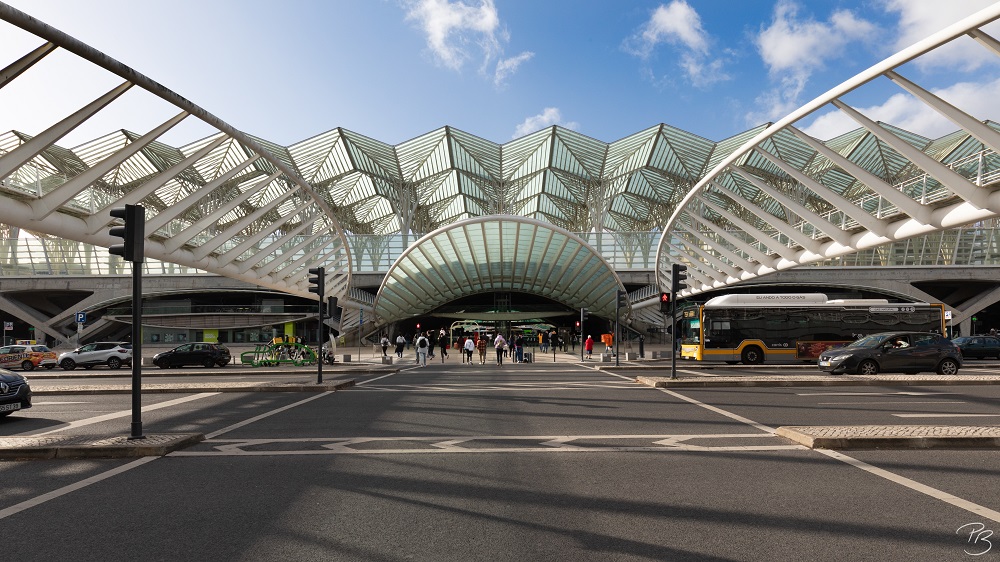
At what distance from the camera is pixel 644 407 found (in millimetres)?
12820

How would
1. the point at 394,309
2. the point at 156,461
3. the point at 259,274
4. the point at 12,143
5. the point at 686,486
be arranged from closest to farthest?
the point at 686,486 < the point at 156,461 < the point at 259,274 < the point at 12,143 < the point at 394,309

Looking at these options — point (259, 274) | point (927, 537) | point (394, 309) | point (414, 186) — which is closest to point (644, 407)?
point (927, 537)

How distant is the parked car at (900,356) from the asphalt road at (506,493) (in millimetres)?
9373

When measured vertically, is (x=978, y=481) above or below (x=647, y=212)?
below

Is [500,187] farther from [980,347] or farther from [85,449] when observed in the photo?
[85,449]

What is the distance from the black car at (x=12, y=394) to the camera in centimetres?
1150

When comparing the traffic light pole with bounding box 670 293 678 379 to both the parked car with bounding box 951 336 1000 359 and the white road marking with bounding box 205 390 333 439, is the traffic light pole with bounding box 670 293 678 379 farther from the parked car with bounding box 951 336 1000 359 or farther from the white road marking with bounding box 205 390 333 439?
the parked car with bounding box 951 336 1000 359

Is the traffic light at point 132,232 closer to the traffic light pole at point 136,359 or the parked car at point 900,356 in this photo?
the traffic light pole at point 136,359

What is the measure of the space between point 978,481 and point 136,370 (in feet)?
32.9

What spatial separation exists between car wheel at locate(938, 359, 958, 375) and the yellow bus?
8211 mm

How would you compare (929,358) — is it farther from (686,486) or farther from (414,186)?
(414,186)

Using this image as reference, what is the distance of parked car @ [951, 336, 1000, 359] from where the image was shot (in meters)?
33.6

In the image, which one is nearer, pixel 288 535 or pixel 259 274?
pixel 288 535

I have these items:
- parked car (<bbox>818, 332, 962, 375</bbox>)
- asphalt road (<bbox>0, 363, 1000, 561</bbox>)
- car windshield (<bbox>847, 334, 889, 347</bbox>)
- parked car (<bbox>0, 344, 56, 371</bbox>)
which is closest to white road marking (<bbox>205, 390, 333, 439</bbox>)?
asphalt road (<bbox>0, 363, 1000, 561</bbox>)
